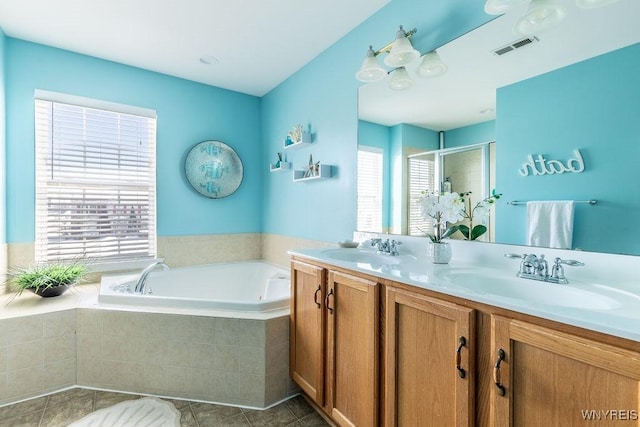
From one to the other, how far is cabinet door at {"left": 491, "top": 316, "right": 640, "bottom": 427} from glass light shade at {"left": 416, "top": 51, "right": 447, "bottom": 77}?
133cm

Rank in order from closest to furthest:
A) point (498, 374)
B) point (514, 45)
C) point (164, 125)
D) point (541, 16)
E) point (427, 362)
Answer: point (498, 374) → point (427, 362) → point (541, 16) → point (514, 45) → point (164, 125)

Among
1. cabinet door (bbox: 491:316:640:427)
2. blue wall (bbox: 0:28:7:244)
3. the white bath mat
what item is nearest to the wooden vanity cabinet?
cabinet door (bbox: 491:316:640:427)

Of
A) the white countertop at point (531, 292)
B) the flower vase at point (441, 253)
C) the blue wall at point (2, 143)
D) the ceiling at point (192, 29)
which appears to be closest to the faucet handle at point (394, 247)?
the white countertop at point (531, 292)

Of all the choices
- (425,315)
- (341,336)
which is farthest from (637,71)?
(341,336)

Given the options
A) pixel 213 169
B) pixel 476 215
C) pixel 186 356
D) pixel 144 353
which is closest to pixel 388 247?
pixel 476 215

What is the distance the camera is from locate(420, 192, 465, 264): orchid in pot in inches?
59.2

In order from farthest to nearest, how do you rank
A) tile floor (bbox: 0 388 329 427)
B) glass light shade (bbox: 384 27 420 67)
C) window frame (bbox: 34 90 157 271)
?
window frame (bbox: 34 90 157 271) → tile floor (bbox: 0 388 329 427) → glass light shade (bbox: 384 27 420 67)

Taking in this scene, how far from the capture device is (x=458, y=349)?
99cm

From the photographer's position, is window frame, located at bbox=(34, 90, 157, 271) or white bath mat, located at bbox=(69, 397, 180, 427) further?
window frame, located at bbox=(34, 90, 157, 271)

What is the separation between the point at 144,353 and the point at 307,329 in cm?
110

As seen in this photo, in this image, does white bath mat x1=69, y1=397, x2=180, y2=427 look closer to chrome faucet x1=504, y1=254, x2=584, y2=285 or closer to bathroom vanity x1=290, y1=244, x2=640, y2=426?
bathroom vanity x1=290, y1=244, x2=640, y2=426

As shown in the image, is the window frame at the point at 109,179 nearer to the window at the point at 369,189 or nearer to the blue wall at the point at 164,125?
the blue wall at the point at 164,125

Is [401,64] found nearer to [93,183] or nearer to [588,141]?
[588,141]

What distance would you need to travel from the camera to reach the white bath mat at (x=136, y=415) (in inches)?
67.6
